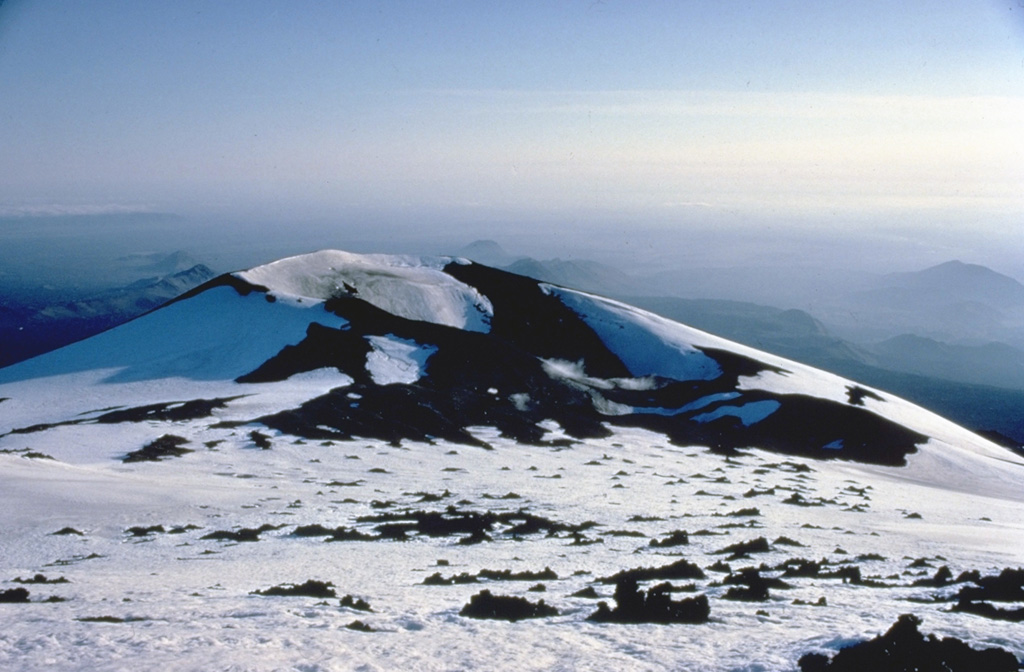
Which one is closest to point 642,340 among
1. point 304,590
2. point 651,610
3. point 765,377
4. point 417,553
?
point 765,377

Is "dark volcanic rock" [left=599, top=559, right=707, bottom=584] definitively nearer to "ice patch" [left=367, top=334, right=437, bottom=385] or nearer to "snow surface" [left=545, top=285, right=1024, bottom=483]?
"snow surface" [left=545, top=285, right=1024, bottom=483]

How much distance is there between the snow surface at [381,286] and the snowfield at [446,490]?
584 mm

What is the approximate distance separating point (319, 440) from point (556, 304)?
236ft

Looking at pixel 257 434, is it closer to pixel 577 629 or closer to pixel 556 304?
pixel 577 629

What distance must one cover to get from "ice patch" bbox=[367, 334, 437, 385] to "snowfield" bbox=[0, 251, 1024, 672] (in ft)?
1.99

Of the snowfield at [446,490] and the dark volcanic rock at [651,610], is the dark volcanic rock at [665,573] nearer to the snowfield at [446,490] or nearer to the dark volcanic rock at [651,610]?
the snowfield at [446,490]

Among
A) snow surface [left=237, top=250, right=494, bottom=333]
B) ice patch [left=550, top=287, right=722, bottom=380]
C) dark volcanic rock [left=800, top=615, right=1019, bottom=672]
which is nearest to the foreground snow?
dark volcanic rock [left=800, top=615, right=1019, bottom=672]

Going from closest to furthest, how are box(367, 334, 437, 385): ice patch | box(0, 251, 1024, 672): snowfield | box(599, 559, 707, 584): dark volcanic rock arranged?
box(0, 251, 1024, 672): snowfield, box(599, 559, 707, 584): dark volcanic rock, box(367, 334, 437, 385): ice patch

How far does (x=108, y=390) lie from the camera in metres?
78.7

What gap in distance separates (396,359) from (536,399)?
18544 millimetres

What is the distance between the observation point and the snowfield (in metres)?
16.9

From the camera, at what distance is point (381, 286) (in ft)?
401

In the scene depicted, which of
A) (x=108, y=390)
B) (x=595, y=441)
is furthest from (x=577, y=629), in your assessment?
(x=108, y=390)

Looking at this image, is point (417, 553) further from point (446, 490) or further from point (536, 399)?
point (536, 399)
